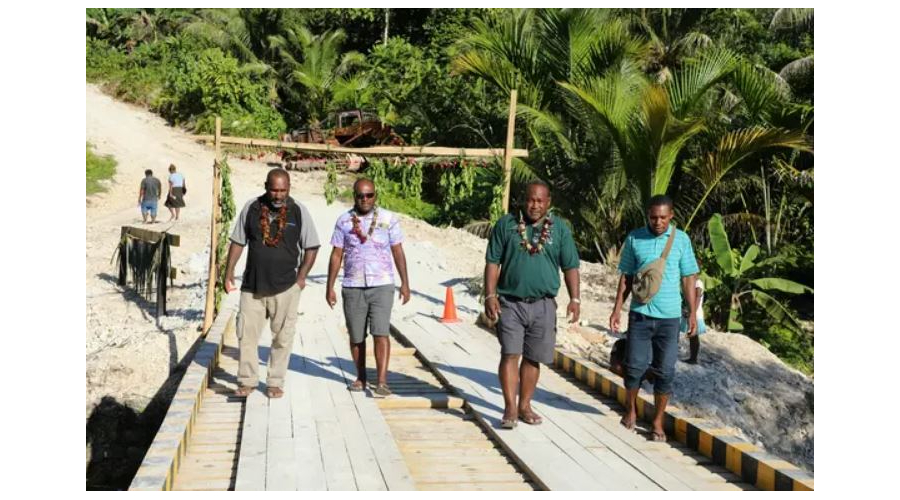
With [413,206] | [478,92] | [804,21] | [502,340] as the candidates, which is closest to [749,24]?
[804,21]

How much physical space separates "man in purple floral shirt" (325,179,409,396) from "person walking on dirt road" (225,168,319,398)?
0.83ft

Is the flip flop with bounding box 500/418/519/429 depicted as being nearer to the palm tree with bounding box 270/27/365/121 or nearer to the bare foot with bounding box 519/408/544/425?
the bare foot with bounding box 519/408/544/425

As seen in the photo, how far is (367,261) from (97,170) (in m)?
27.6

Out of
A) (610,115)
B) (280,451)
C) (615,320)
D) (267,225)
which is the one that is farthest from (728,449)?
(610,115)

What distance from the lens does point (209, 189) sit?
3177 cm

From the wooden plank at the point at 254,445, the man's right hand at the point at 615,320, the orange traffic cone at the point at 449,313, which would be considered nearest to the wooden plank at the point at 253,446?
the wooden plank at the point at 254,445

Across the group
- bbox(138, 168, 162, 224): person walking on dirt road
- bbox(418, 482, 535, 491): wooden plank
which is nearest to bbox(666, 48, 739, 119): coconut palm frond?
bbox(418, 482, 535, 491): wooden plank

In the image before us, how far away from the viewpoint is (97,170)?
32625 mm

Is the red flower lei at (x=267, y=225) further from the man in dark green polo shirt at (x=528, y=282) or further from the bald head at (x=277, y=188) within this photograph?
the man in dark green polo shirt at (x=528, y=282)

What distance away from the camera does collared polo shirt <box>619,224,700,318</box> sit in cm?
681

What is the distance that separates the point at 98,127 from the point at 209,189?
9874mm

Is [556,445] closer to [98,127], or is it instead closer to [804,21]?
[804,21]

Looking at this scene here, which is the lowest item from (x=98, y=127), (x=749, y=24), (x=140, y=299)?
(x=140, y=299)

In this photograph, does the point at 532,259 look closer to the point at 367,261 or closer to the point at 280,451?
the point at 367,261
